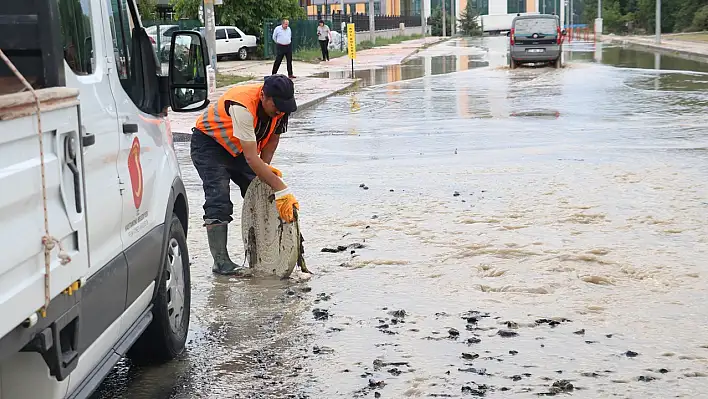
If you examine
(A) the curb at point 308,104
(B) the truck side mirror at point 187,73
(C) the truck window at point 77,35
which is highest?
(C) the truck window at point 77,35

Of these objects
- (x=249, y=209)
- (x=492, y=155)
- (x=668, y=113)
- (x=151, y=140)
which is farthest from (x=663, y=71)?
(x=151, y=140)

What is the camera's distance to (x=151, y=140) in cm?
477

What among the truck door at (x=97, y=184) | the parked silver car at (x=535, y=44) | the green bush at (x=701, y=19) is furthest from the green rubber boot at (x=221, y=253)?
the green bush at (x=701, y=19)

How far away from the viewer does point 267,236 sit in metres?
7.00

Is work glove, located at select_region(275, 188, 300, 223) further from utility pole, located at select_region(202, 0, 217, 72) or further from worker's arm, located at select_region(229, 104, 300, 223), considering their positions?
utility pole, located at select_region(202, 0, 217, 72)

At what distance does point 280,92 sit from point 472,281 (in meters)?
1.85

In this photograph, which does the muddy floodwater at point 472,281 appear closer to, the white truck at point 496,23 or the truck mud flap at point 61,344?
the truck mud flap at point 61,344

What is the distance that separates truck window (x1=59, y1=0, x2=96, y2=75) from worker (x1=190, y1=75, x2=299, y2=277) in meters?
2.43

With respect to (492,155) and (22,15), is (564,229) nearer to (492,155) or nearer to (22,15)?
(492,155)

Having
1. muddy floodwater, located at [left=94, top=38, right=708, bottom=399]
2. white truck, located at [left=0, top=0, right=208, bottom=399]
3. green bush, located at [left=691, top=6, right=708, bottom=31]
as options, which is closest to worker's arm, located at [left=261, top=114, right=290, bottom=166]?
muddy floodwater, located at [left=94, top=38, right=708, bottom=399]

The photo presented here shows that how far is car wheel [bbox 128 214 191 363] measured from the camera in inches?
193

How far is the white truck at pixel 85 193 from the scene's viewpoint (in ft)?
9.40

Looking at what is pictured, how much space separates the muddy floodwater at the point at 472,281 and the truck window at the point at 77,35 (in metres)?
1.77

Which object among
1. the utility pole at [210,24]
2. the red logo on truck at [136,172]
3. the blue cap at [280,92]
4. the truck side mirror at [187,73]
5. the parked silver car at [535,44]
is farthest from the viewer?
the parked silver car at [535,44]
